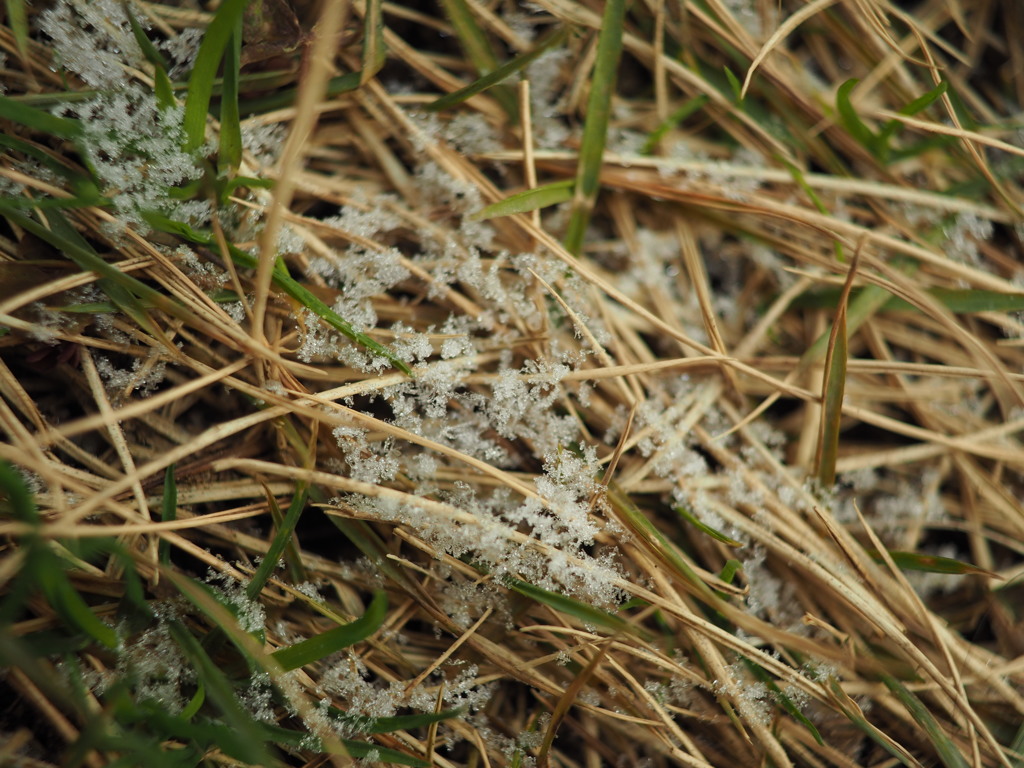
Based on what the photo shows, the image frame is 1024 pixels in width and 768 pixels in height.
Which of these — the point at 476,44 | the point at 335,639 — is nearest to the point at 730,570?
the point at 335,639

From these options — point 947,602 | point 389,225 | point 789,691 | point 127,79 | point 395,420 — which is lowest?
point 947,602

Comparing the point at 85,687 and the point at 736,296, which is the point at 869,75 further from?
the point at 85,687

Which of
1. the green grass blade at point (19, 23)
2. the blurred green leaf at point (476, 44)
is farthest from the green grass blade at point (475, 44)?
the green grass blade at point (19, 23)

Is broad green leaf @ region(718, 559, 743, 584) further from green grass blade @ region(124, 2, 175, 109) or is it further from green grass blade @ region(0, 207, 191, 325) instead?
green grass blade @ region(124, 2, 175, 109)

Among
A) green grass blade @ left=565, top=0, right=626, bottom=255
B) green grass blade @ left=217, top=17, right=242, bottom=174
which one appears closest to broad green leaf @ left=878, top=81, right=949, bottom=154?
green grass blade @ left=565, top=0, right=626, bottom=255

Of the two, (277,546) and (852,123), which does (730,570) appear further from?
(852,123)

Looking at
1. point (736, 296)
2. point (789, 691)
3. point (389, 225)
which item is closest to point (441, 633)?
point (789, 691)

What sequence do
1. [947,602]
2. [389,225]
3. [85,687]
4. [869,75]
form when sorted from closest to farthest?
[85,687]
[389,225]
[947,602]
[869,75]
